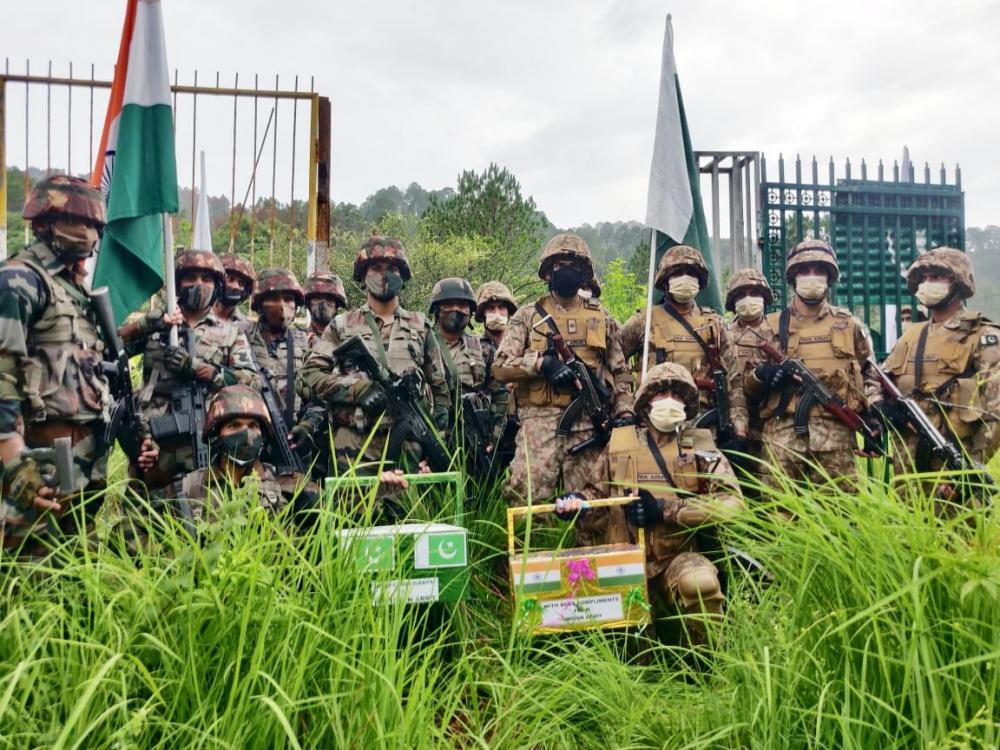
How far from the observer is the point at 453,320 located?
6.08 metres

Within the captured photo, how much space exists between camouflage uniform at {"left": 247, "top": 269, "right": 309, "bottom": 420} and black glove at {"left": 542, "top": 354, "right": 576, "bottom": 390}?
6.46 ft

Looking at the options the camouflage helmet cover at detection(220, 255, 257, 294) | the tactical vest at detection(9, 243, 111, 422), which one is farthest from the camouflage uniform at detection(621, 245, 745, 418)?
the tactical vest at detection(9, 243, 111, 422)

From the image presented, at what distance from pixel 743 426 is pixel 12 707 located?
14.2 feet

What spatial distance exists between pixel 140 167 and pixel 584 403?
10.1 feet

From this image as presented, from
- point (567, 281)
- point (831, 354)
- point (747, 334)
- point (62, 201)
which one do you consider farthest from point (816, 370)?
point (62, 201)

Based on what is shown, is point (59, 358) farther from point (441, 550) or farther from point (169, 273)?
point (441, 550)

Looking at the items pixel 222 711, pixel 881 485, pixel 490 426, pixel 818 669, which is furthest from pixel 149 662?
pixel 490 426

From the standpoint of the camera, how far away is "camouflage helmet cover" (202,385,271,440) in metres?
3.80

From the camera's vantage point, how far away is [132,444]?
420 centimetres

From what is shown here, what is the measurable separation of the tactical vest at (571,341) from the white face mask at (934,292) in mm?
2213

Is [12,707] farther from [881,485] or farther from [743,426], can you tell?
[743,426]

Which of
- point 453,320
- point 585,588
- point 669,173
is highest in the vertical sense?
point 669,173

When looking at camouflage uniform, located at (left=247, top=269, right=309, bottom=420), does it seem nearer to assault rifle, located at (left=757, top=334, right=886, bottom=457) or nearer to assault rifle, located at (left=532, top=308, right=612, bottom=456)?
assault rifle, located at (left=532, top=308, right=612, bottom=456)

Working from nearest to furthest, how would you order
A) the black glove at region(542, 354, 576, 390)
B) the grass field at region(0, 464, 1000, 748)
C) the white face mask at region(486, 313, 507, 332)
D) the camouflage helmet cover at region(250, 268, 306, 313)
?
the grass field at region(0, 464, 1000, 748) → the black glove at region(542, 354, 576, 390) → the camouflage helmet cover at region(250, 268, 306, 313) → the white face mask at region(486, 313, 507, 332)
